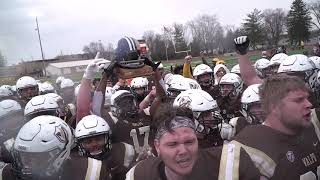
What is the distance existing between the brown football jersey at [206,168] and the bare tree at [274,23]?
166 ft

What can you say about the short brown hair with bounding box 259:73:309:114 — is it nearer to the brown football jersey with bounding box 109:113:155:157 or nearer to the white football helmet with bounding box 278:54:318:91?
Result: the brown football jersey with bounding box 109:113:155:157

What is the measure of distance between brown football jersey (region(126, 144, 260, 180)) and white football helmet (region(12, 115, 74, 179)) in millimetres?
535

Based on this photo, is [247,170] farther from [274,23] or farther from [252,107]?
[274,23]

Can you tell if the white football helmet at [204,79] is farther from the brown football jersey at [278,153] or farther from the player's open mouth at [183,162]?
the player's open mouth at [183,162]

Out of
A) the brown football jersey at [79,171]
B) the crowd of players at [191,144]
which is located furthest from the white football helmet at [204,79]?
the brown football jersey at [79,171]

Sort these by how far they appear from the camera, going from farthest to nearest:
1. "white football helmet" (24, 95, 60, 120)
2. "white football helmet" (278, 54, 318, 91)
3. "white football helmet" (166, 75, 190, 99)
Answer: "white football helmet" (166, 75, 190, 99) → "white football helmet" (278, 54, 318, 91) → "white football helmet" (24, 95, 60, 120)

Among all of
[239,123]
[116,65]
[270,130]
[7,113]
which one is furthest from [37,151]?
[7,113]

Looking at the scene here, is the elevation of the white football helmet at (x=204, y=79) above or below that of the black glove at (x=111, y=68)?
below

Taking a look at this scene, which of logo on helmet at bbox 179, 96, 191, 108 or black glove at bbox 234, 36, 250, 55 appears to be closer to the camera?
logo on helmet at bbox 179, 96, 191, 108

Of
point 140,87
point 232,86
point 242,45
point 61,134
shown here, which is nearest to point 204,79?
point 232,86

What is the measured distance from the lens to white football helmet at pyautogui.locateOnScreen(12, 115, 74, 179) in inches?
99.1

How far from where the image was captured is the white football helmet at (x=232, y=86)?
5.50m

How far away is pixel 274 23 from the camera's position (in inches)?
2173

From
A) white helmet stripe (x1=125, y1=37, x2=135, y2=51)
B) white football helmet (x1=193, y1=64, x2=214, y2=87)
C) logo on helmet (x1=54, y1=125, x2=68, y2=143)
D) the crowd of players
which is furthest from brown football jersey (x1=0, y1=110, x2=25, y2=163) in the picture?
white football helmet (x1=193, y1=64, x2=214, y2=87)
